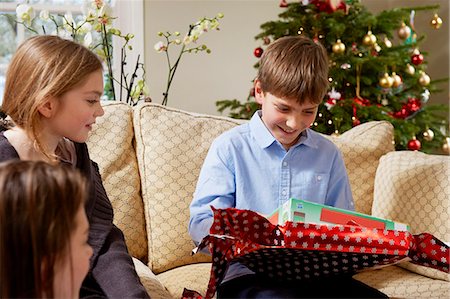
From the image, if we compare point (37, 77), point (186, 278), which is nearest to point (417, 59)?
point (186, 278)

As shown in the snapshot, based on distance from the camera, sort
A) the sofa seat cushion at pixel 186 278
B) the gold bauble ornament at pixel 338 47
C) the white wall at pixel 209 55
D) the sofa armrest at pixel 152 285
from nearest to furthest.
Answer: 1. the sofa armrest at pixel 152 285
2. the sofa seat cushion at pixel 186 278
3. the gold bauble ornament at pixel 338 47
4. the white wall at pixel 209 55

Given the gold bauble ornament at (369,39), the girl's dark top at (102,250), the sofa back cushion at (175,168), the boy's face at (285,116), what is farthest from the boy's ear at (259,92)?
the gold bauble ornament at (369,39)

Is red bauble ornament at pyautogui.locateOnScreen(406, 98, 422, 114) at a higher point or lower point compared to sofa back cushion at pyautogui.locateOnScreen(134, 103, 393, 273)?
lower

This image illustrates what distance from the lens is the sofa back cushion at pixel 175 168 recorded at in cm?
251

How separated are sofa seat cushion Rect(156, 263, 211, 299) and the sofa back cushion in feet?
0.19

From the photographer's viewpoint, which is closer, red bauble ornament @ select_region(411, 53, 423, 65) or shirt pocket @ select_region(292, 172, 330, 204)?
shirt pocket @ select_region(292, 172, 330, 204)

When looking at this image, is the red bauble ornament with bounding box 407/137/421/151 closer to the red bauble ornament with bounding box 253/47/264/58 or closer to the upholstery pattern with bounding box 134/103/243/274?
the red bauble ornament with bounding box 253/47/264/58

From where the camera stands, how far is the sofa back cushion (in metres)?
2.51

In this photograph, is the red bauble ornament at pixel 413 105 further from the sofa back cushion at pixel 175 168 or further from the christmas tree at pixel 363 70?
the sofa back cushion at pixel 175 168

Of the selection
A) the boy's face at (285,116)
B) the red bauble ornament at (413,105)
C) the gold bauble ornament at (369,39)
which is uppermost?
the boy's face at (285,116)

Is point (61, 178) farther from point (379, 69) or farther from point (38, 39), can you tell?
point (379, 69)

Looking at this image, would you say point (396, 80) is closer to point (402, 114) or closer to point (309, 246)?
point (402, 114)

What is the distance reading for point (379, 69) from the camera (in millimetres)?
4289

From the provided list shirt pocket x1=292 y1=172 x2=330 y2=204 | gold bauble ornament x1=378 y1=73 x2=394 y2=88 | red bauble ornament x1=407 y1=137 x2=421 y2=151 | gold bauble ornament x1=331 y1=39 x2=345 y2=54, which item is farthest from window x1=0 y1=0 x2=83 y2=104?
shirt pocket x1=292 y1=172 x2=330 y2=204
